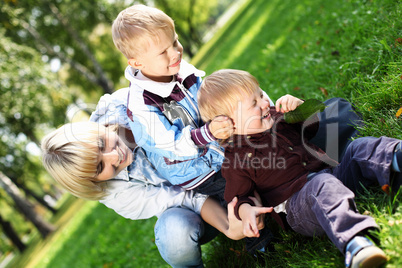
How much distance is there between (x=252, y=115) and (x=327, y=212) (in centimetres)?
78

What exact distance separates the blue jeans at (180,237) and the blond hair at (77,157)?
57cm

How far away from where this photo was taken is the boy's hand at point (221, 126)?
2252 mm

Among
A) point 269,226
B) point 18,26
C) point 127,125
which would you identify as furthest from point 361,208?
point 18,26

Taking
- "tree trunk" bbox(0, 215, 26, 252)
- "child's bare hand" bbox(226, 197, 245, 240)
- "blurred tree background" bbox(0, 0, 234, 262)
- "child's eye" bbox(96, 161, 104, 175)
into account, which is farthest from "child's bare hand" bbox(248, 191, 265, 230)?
"tree trunk" bbox(0, 215, 26, 252)

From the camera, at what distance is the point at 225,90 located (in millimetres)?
2238

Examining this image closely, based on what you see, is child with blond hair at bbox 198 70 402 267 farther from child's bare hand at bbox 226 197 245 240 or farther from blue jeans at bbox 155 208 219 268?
blue jeans at bbox 155 208 219 268

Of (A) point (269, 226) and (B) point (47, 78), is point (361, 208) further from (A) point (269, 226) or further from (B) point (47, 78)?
(B) point (47, 78)

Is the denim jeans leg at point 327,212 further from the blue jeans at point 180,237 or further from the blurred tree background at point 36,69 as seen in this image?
the blurred tree background at point 36,69

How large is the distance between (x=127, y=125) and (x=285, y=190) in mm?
1451

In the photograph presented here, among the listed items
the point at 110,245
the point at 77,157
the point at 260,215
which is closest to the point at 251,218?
the point at 260,215

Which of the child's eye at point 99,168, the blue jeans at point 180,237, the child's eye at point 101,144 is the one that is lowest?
the blue jeans at point 180,237

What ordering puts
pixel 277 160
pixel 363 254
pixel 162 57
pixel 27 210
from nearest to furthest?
pixel 363 254 → pixel 277 160 → pixel 162 57 → pixel 27 210

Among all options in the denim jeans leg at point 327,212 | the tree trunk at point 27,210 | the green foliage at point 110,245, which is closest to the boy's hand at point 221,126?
the denim jeans leg at point 327,212

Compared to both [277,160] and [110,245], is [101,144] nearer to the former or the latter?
[277,160]
